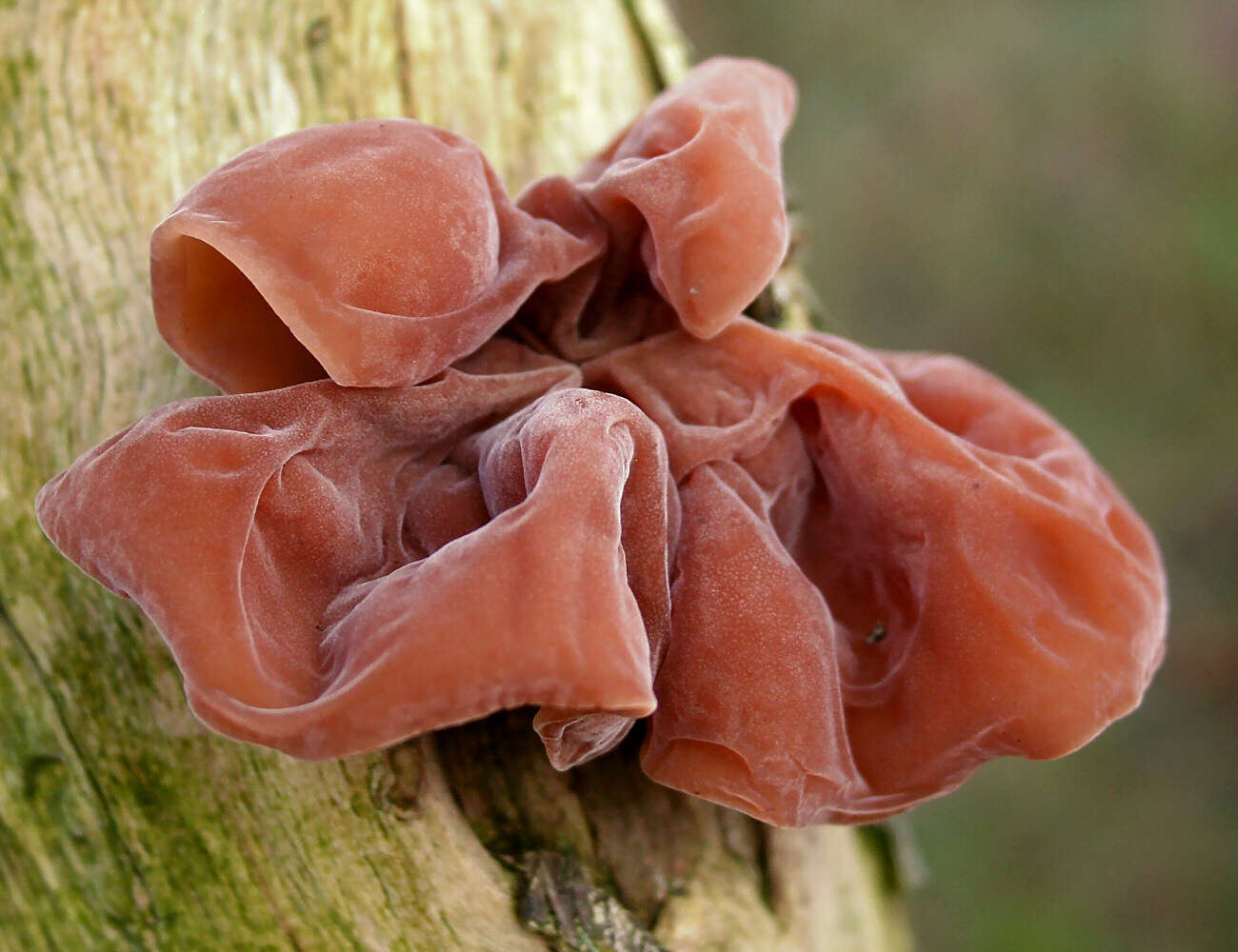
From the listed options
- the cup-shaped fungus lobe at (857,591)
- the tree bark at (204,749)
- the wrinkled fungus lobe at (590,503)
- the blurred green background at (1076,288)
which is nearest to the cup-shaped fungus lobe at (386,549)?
the wrinkled fungus lobe at (590,503)

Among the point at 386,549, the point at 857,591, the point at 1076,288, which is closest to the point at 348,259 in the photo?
the point at 386,549

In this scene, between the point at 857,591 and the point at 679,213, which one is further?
the point at 857,591

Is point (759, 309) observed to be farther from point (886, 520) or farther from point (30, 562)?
point (30, 562)

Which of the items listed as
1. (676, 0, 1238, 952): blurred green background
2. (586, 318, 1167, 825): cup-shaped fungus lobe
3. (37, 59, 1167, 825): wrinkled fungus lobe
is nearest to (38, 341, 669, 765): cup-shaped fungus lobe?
(37, 59, 1167, 825): wrinkled fungus lobe

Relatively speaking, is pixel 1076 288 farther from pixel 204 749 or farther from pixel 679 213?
pixel 204 749

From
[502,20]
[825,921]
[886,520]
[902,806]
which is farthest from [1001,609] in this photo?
[502,20]

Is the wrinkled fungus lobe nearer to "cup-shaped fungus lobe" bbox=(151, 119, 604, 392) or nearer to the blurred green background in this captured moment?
"cup-shaped fungus lobe" bbox=(151, 119, 604, 392)
